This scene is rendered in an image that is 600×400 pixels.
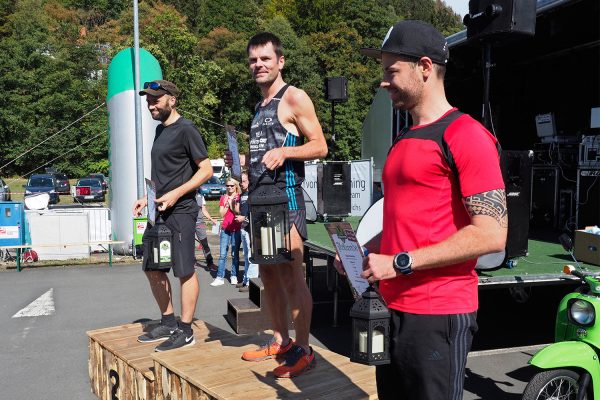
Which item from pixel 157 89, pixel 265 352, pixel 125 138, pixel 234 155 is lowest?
pixel 265 352

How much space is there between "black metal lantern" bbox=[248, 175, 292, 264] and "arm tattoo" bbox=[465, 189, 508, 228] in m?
1.35

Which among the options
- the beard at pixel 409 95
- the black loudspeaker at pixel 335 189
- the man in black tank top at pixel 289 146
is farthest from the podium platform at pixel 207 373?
the black loudspeaker at pixel 335 189

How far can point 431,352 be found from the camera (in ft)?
5.65

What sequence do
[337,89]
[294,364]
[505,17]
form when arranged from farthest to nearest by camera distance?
[337,89]
[505,17]
[294,364]

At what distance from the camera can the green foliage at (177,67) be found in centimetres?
4228

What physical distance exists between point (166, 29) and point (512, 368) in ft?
148

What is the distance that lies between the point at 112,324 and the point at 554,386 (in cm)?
520

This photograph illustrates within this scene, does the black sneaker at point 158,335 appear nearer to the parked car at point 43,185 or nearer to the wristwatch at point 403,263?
the wristwatch at point 403,263

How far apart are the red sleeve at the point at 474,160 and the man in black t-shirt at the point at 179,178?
2506 millimetres

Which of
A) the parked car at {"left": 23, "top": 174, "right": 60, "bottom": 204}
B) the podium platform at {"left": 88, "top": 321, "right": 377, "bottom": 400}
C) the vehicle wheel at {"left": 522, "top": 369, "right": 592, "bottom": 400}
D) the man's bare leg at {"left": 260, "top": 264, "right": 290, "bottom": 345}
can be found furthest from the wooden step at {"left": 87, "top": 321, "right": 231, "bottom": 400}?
the parked car at {"left": 23, "top": 174, "right": 60, "bottom": 204}

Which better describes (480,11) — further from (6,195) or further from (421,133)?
(6,195)

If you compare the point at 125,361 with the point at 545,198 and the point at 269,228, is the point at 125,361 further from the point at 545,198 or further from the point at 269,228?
the point at 545,198

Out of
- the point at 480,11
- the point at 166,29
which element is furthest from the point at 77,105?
the point at 480,11

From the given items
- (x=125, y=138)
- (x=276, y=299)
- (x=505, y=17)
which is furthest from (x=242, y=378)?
(x=125, y=138)
